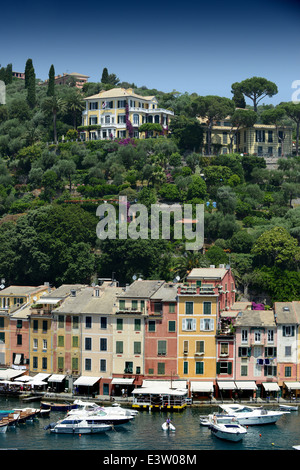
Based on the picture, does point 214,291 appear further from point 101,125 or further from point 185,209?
point 101,125

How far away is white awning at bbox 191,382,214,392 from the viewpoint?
35.7 meters

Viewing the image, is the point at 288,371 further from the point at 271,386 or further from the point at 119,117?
the point at 119,117

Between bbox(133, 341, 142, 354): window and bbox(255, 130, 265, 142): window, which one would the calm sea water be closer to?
bbox(133, 341, 142, 354): window

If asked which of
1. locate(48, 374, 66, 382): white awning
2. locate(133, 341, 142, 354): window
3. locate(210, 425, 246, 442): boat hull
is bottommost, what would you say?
locate(210, 425, 246, 442): boat hull

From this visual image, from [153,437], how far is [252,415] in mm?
5360

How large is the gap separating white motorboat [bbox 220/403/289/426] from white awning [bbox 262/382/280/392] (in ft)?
10.6

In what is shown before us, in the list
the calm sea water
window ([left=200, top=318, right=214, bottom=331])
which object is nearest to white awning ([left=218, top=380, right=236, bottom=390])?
window ([left=200, top=318, right=214, bottom=331])

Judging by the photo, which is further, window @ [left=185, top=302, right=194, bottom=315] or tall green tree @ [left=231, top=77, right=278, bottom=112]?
tall green tree @ [left=231, top=77, right=278, bottom=112]

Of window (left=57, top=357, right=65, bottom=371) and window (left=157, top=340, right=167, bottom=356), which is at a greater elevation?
window (left=157, top=340, right=167, bottom=356)

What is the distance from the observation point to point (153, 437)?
1157 inches

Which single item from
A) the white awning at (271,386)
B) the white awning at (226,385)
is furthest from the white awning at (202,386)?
the white awning at (271,386)

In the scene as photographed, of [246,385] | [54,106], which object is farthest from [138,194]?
[246,385]

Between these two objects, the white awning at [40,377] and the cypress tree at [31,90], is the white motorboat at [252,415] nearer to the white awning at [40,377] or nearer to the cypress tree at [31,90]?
the white awning at [40,377]

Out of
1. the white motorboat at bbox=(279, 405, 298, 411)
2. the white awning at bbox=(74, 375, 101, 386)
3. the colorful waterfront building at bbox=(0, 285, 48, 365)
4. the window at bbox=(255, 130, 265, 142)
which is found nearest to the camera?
the white motorboat at bbox=(279, 405, 298, 411)
